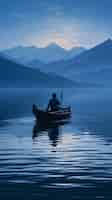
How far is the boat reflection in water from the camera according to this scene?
46831mm

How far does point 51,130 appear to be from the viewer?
183 ft

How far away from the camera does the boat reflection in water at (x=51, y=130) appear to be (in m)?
46.8

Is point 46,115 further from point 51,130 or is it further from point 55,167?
point 55,167

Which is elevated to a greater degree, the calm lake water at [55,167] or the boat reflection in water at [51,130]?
the boat reflection in water at [51,130]

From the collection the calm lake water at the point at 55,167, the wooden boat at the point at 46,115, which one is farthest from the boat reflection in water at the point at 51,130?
the wooden boat at the point at 46,115

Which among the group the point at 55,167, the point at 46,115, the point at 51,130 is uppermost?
the point at 46,115

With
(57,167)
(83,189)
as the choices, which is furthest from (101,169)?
(83,189)

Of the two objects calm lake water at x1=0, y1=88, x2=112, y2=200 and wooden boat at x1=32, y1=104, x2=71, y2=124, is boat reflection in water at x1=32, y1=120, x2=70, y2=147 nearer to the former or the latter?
calm lake water at x1=0, y1=88, x2=112, y2=200

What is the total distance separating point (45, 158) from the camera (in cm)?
3350

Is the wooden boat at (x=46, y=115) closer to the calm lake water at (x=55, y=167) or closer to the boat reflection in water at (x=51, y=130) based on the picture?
the boat reflection in water at (x=51, y=130)

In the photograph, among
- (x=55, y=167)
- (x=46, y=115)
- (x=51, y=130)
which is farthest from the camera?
(x=46, y=115)

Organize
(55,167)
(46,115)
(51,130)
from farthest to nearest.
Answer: (46,115)
(51,130)
(55,167)

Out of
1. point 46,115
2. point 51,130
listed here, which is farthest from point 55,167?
point 46,115

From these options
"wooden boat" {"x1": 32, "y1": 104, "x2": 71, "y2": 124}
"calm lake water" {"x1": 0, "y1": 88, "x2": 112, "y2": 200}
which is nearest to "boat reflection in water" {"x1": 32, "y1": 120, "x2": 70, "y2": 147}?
Answer: "calm lake water" {"x1": 0, "y1": 88, "x2": 112, "y2": 200}
